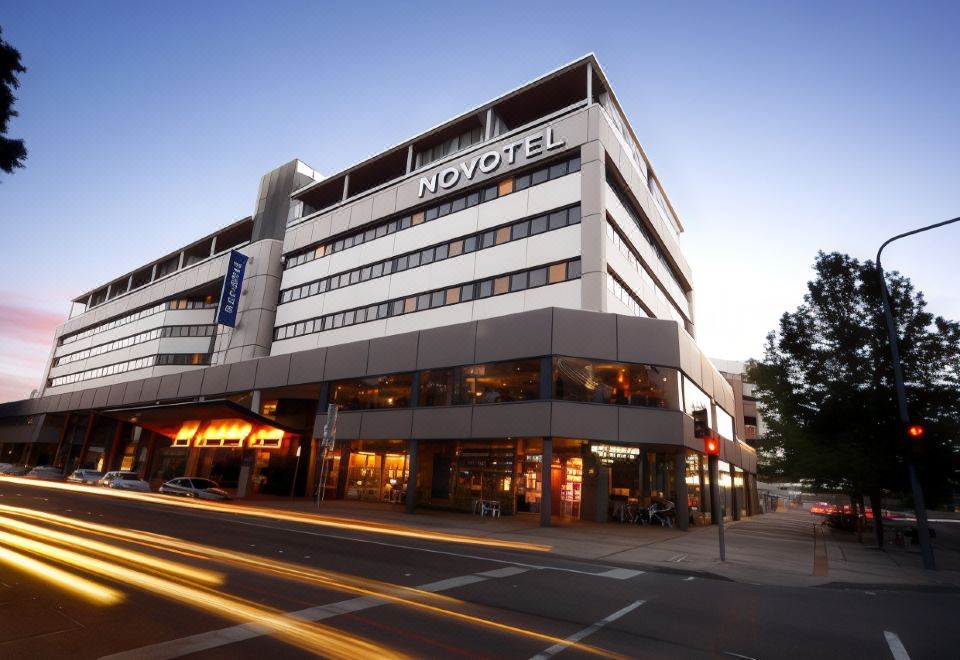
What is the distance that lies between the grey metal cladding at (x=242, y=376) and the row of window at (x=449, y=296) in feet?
14.2

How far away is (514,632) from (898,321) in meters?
27.7

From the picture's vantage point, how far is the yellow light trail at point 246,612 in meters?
5.77

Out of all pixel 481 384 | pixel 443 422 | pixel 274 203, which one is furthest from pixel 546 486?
pixel 274 203

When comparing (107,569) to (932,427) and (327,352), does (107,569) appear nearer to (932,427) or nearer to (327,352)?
(327,352)

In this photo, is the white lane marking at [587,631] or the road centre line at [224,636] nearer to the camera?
the road centre line at [224,636]

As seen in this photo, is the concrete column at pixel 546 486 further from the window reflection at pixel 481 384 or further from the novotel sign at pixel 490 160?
the novotel sign at pixel 490 160

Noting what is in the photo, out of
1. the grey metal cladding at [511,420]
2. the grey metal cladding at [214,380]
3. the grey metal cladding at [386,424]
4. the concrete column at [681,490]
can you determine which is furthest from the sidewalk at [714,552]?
the grey metal cladding at [214,380]

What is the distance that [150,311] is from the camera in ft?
192

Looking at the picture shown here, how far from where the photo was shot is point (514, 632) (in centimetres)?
670

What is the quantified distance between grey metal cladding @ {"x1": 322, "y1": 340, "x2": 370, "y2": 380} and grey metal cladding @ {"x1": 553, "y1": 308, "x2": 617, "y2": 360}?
1303 centimetres

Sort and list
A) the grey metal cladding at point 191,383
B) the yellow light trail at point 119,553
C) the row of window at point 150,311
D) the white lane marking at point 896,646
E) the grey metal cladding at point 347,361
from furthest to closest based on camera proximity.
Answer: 1. the row of window at point 150,311
2. the grey metal cladding at point 191,383
3. the grey metal cladding at point 347,361
4. the yellow light trail at point 119,553
5. the white lane marking at point 896,646

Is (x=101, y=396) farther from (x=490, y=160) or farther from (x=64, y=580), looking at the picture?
(x=64, y=580)

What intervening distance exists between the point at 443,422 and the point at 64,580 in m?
19.4

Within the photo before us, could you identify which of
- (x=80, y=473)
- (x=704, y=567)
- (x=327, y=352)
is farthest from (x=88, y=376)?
(x=704, y=567)
